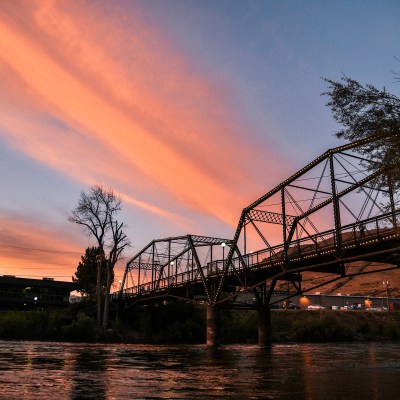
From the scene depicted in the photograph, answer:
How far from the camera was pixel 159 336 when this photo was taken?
211ft

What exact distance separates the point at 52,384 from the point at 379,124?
13.7 meters

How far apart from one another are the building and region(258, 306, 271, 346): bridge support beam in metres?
62.0

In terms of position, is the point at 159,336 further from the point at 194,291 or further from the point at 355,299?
the point at 355,299

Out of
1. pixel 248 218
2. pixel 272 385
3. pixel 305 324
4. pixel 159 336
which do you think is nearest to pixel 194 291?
pixel 159 336

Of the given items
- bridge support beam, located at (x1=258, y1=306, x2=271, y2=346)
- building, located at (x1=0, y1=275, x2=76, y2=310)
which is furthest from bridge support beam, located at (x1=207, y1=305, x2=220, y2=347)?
building, located at (x1=0, y1=275, x2=76, y2=310)

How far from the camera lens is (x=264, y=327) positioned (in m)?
50.1

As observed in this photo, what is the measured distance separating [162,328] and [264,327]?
2154 cm

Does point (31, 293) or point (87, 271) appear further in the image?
point (31, 293)

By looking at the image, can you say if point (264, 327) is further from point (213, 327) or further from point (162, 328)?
point (162, 328)

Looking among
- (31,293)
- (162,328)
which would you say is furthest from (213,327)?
(31,293)

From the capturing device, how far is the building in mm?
95125

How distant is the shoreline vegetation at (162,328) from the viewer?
196 feet

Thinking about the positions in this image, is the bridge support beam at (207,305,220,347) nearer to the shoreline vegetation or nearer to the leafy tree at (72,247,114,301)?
the shoreline vegetation

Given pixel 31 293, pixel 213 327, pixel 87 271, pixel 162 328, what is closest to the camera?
pixel 213 327
